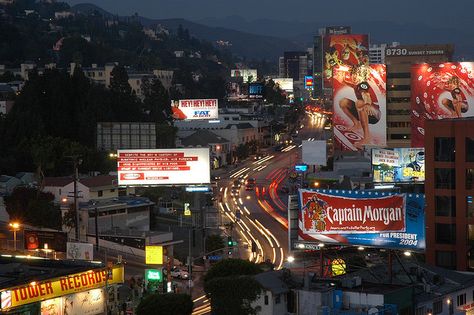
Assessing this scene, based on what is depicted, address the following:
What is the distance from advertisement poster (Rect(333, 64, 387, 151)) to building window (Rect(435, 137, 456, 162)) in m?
74.2

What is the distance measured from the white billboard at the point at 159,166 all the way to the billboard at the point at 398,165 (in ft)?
53.9

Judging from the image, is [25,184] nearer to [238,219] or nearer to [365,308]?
[238,219]

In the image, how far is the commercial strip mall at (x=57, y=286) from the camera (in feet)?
128

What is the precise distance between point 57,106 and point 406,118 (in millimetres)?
44747

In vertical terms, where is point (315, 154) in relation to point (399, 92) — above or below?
below

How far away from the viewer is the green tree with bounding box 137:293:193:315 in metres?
40.9

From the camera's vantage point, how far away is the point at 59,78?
11569 centimetres

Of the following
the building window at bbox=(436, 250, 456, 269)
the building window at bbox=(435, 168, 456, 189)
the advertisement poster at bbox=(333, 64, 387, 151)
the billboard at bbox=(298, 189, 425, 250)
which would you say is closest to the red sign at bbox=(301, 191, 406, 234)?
the billboard at bbox=(298, 189, 425, 250)

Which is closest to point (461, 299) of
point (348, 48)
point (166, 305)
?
point (166, 305)

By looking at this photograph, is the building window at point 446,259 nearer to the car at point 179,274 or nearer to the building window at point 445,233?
the building window at point 445,233

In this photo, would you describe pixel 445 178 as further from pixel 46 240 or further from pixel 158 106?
pixel 158 106

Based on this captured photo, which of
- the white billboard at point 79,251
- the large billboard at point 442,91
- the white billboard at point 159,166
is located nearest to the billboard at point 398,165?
the white billboard at point 159,166

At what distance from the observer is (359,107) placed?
133875mm

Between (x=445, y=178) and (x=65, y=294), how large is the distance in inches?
921
